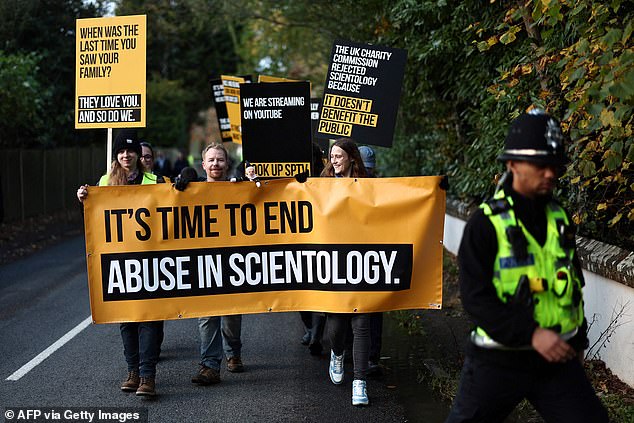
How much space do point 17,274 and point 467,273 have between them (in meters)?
12.6

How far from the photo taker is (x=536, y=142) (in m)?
3.94

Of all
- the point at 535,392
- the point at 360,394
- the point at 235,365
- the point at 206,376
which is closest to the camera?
the point at 535,392

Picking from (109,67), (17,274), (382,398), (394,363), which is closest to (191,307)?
(382,398)

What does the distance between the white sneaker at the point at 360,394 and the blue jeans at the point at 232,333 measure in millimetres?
1333

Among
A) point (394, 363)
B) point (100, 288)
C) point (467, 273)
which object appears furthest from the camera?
point (394, 363)

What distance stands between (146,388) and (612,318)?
358 centimetres

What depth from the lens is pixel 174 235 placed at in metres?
7.26

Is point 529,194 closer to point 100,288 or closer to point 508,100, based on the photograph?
point 100,288

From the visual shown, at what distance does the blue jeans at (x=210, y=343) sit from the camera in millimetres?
7551

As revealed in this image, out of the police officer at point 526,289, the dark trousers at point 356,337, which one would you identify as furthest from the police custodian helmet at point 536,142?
the dark trousers at point 356,337

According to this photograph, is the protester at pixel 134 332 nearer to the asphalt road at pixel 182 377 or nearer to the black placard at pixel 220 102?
the asphalt road at pixel 182 377

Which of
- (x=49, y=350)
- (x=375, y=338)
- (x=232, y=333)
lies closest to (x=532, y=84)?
(x=375, y=338)

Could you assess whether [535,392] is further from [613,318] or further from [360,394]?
[613,318]

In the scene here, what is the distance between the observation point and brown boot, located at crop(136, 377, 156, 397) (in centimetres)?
706
